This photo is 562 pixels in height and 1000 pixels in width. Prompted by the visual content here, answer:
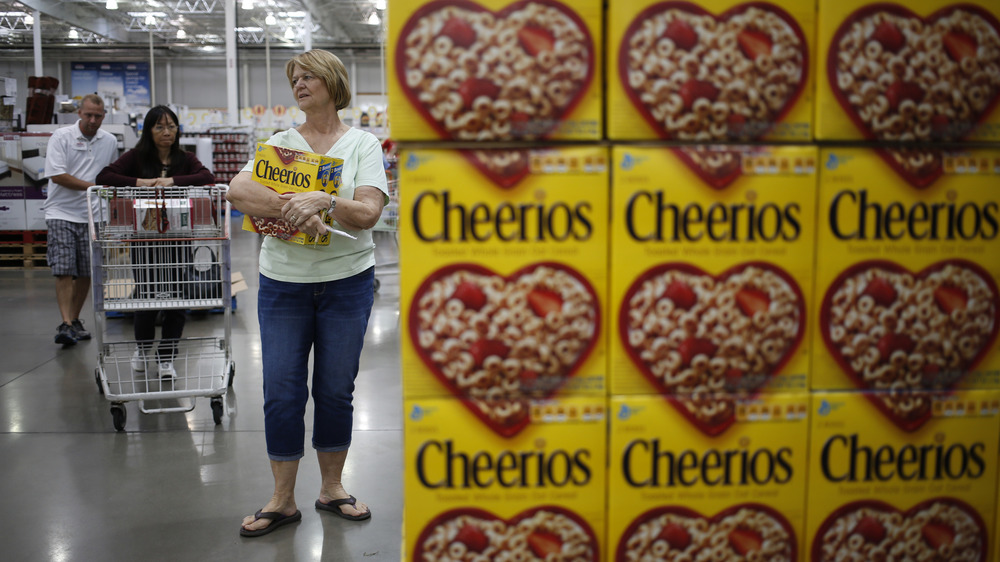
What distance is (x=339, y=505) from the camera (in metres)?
3.12

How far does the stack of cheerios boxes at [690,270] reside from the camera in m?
1.50

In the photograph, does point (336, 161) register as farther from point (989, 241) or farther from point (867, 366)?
point (989, 241)

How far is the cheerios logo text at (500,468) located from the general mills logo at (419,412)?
0.07 m

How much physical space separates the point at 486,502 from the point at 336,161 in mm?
1188

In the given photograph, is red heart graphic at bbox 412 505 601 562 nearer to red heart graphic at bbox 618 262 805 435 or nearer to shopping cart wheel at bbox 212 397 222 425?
red heart graphic at bbox 618 262 805 435

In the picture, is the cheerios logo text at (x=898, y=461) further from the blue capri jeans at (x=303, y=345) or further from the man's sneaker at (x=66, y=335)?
the man's sneaker at (x=66, y=335)

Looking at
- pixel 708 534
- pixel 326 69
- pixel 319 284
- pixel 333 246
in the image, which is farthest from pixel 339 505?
pixel 708 534

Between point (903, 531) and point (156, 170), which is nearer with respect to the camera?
point (903, 531)

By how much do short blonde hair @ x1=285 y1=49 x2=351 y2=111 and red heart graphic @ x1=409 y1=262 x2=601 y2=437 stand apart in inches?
53.3

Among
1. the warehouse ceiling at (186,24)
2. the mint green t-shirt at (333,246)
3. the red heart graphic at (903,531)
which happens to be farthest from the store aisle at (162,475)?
the warehouse ceiling at (186,24)

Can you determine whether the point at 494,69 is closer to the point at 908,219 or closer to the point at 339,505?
the point at 908,219

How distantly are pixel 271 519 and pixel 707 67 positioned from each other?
2.33 metres

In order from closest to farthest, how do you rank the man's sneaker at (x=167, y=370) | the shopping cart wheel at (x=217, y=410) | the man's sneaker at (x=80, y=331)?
the shopping cart wheel at (x=217, y=410) → the man's sneaker at (x=167, y=370) → the man's sneaker at (x=80, y=331)

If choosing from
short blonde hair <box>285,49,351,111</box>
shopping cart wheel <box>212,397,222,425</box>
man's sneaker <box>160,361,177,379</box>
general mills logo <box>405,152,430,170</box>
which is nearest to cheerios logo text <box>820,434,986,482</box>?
general mills logo <box>405,152,430,170</box>
